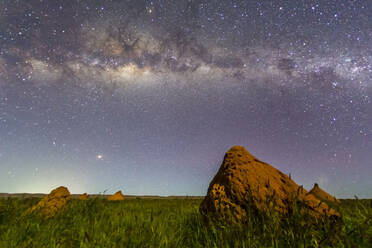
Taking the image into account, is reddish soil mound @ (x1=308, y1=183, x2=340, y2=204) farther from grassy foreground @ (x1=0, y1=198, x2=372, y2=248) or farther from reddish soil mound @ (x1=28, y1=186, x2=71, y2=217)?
reddish soil mound @ (x1=28, y1=186, x2=71, y2=217)

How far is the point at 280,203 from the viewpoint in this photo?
3871mm

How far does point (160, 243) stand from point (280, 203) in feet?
6.66

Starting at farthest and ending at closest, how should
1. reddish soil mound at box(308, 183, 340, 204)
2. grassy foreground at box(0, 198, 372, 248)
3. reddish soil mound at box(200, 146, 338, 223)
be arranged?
reddish soil mound at box(200, 146, 338, 223) < grassy foreground at box(0, 198, 372, 248) < reddish soil mound at box(308, 183, 340, 204)

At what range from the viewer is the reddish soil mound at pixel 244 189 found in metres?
3.77

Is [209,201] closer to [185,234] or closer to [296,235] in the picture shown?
[185,234]

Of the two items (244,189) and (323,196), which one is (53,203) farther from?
(323,196)

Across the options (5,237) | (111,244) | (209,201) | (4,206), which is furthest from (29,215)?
(209,201)

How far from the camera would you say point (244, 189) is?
414 cm

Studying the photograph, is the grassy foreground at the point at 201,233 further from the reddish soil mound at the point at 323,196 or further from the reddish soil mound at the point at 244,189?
the reddish soil mound at the point at 244,189

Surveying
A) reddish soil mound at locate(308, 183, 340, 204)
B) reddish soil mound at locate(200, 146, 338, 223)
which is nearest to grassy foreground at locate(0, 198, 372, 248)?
reddish soil mound at locate(308, 183, 340, 204)

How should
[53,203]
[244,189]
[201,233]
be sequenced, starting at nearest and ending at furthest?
[201,233], [244,189], [53,203]

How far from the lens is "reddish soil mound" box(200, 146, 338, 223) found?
3769mm

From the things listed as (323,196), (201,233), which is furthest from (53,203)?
(323,196)

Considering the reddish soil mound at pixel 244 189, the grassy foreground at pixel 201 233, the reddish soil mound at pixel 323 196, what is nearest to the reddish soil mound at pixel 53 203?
the grassy foreground at pixel 201 233
